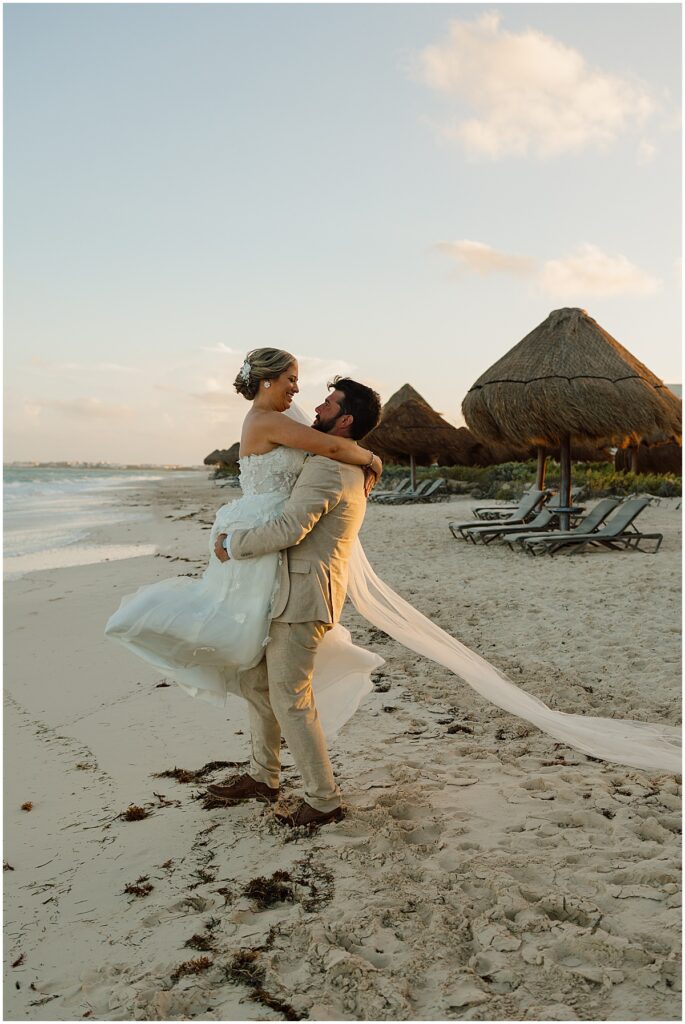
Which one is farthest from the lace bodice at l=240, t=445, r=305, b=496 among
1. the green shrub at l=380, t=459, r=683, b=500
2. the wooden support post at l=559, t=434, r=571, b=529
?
the green shrub at l=380, t=459, r=683, b=500

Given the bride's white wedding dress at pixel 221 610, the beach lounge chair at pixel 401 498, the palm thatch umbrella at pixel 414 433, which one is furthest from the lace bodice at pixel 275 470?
the palm thatch umbrella at pixel 414 433

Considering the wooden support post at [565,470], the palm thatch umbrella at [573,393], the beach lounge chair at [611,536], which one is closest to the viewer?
the beach lounge chair at [611,536]

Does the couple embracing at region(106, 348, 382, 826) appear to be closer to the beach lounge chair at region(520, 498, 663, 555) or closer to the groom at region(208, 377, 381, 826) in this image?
the groom at region(208, 377, 381, 826)

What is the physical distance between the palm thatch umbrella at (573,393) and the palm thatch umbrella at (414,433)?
9.95 metres

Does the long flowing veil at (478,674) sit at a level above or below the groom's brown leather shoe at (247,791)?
above

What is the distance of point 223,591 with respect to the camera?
3.00m

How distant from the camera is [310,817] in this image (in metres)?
3.02

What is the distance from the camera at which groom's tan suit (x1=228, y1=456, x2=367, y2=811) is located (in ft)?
9.18

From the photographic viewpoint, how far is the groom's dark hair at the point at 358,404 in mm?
2889

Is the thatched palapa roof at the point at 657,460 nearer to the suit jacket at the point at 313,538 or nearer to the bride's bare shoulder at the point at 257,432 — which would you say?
the suit jacket at the point at 313,538

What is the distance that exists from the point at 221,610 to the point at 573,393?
980cm

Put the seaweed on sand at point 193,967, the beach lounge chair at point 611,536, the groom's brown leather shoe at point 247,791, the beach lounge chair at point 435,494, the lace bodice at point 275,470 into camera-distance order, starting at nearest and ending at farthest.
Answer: the seaweed on sand at point 193,967
the lace bodice at point 275,470
the groom's brown leather shoe at point 247,791
the beach lounge chair at point 611,536
the beach lounge chair at point 435,494

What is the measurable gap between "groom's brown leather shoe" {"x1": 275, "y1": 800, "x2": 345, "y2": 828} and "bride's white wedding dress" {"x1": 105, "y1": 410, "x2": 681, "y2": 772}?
1.19 feet

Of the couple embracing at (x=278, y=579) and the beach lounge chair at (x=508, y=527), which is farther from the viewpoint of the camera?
the beach lounge chair at (x=508, y=527)
